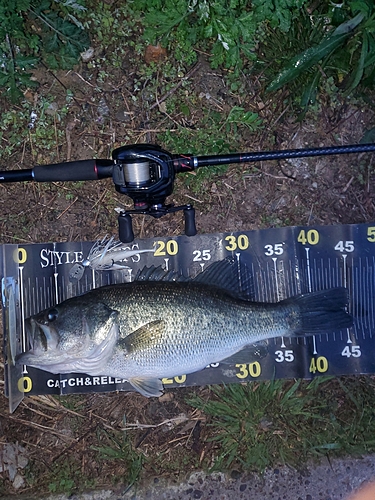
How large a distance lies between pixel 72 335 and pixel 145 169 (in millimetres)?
1116

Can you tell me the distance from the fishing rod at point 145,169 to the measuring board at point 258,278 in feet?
1.23

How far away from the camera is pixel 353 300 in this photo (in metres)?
3.25

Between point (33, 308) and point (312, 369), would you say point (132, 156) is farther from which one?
point (312, 369)

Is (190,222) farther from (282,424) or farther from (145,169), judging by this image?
(282,424)

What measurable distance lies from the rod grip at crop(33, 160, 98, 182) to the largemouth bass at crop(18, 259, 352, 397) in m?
0.75

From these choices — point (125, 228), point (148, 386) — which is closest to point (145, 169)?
point (125, 228)

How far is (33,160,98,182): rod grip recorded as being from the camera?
2893mm

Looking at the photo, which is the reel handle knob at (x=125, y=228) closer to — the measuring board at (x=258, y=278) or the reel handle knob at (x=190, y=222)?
the measuring board at (x=258, y=278)

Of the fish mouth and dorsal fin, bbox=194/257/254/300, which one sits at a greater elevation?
dorsal fin, bbox=194/257/254/300

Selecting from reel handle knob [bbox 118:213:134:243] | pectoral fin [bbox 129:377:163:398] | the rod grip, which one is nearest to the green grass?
pectoral fin [bbox 129:377:163:398]

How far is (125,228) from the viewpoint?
10.0 feet

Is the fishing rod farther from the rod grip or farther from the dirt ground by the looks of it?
the dirt ground

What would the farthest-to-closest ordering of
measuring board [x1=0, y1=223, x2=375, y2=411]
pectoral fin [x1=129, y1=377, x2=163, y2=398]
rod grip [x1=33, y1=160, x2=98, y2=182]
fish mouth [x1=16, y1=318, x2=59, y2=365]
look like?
1. measuring board [x1=0, y1=223, x2=375, y2=411]
2. pectoral fin [x1=129, y1=377, x2=163, y2=398]
3. rod grip [x1=33, y1=160, x2=98, y2=182]
4. fish mouth [x1=16, y1=318, x2=59, y2=365]

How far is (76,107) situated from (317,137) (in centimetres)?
185
